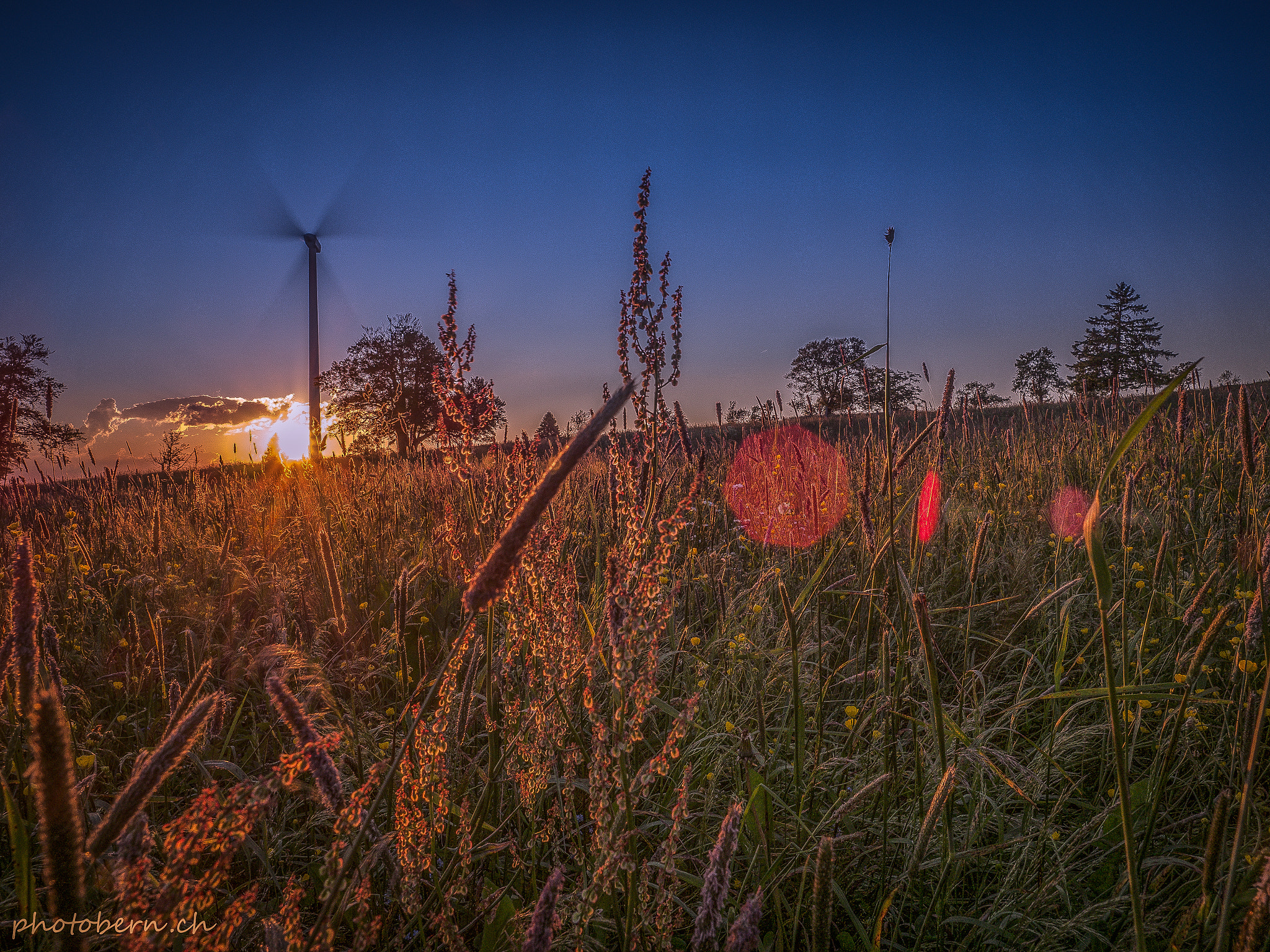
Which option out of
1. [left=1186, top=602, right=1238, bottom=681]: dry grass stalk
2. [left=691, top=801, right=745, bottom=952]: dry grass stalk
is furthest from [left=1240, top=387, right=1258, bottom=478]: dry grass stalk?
[left=691, top=801, right=745, bottom=952]: dry grass stalk

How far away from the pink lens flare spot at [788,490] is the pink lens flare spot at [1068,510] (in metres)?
1.41

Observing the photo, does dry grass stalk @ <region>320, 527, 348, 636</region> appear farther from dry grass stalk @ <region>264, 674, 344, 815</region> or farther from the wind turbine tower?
the wind turbine tower

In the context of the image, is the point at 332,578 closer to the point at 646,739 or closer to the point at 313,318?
the point at 646,739

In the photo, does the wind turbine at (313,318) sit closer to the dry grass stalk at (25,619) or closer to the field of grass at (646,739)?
the field of grass at (646,739)

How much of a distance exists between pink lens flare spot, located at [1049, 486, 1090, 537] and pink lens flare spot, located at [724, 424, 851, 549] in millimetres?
1412

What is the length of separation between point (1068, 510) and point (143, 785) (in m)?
5.01

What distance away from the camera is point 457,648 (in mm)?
739

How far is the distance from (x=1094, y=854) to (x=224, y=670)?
332 cm

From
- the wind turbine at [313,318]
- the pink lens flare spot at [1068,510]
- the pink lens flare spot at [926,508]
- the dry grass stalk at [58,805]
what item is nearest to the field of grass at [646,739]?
the dry grass stalk at [58,805]

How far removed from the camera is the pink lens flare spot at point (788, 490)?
3086 millimetres

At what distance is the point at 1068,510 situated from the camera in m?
4.11

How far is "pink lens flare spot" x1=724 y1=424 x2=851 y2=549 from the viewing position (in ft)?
10.1

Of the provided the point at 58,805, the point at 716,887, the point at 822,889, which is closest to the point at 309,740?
the point at 58,805

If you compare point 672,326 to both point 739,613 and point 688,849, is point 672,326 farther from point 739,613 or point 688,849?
point 688,849
